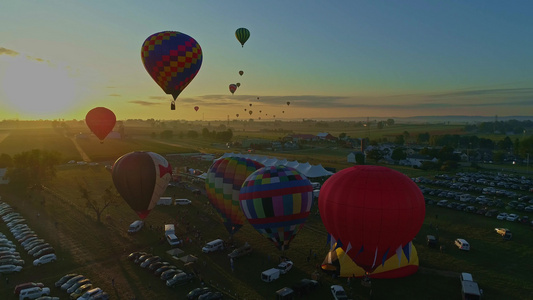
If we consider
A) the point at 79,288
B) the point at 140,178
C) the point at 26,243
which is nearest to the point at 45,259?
the point at 26,243

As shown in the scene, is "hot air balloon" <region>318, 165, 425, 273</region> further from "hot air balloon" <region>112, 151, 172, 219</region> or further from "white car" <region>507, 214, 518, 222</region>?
"white car" <region>507, 214, 518, 222</region>

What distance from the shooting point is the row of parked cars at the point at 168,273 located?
15.1 meters

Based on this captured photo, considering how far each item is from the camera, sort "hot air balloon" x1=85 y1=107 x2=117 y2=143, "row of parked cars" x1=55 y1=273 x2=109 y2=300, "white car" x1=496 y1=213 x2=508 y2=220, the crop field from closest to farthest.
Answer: "row of parked cars" x1=55 y1=273 x2=109 y2=300 < the crop field < "white car" x1=496 y1=213 x2=508 y2=220 < "hot air balloon" x1=85 y1=107 x2=117 y2=143

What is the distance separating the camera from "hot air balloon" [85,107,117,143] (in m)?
35.1

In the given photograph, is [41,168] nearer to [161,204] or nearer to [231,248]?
[161,204]

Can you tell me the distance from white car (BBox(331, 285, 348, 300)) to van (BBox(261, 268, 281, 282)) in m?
2.87

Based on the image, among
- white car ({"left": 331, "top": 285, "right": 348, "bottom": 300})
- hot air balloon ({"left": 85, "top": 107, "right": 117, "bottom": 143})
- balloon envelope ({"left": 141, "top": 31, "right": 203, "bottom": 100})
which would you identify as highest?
balloon envelope ({"left": 141, "top": 31, "right": 203, "bottom": 100})

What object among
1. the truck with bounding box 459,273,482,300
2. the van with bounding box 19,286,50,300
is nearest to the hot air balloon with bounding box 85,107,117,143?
the van with bounding box 19,286,50,300

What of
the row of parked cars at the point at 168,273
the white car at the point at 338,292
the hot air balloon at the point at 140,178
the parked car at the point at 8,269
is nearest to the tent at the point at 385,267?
the white car at the point at 338,292

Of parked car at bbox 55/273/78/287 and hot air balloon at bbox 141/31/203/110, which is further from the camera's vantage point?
hot air balloon at bbox 141/31/203/110

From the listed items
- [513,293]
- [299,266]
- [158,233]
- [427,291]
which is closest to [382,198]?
[427,291]

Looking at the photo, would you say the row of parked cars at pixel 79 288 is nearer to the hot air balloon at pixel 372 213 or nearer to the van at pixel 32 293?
the van at pixel 32 293

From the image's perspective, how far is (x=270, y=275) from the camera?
16.5 m

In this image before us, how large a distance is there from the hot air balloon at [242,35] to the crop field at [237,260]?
19.4 meters
